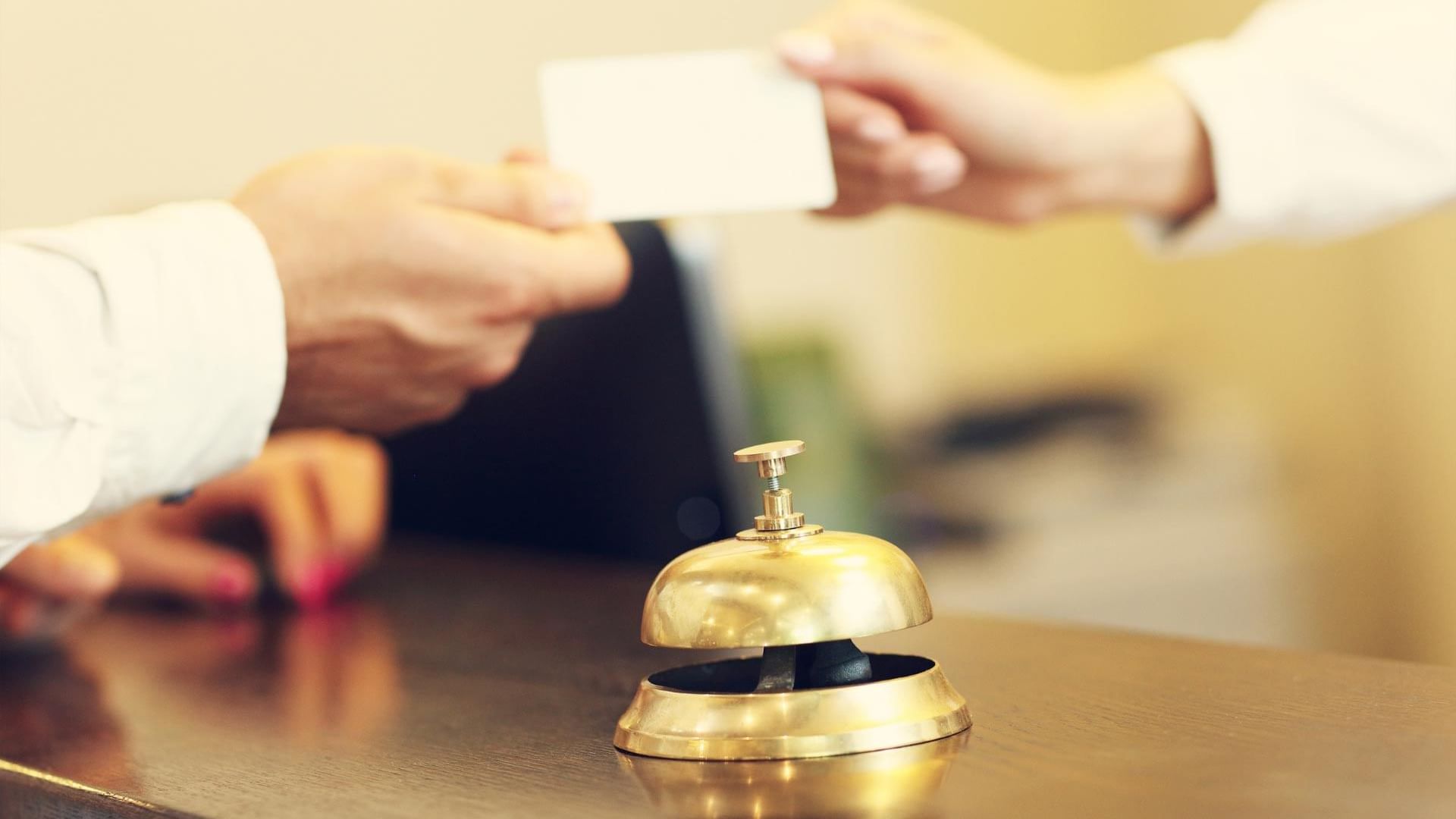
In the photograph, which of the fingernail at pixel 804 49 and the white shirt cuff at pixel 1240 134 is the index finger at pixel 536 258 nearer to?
the fingernail at pixel 804 49

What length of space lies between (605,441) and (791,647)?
1193 millimetres

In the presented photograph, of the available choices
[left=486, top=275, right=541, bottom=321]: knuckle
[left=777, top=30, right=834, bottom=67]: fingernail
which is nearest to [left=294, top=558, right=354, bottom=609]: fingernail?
[left=486, top=275, right=541, bottom=321]: knuckle

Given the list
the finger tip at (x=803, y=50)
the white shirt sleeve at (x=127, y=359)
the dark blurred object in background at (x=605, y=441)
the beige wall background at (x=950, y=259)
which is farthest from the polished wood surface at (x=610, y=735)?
the beige wall background at (x=950, y=259)

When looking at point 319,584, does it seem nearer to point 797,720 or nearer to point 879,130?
point 879,130

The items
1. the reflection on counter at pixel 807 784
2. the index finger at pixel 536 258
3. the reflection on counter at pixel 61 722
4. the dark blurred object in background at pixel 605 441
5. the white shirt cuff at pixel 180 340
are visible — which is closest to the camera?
the reflection on counter at pixel 807 784

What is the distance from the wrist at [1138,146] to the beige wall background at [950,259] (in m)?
1.17

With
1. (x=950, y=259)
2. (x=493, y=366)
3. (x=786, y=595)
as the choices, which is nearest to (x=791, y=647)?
(x=786, y=595)

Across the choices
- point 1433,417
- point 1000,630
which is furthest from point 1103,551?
point 1000,630

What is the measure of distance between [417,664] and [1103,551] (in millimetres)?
2226

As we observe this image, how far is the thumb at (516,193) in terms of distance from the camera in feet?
2.73

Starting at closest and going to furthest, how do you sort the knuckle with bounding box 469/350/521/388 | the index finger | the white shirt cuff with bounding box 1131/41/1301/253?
the index finger < the knuckle with bounding box 469/350/521/388 < the white shirt cuff with bounding box 1131/41/1301/253

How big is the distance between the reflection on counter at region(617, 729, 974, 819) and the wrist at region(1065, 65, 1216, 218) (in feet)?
2.38

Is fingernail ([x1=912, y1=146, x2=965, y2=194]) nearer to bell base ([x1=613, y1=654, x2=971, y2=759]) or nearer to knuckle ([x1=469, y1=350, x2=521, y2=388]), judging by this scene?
knuckle ([x1=469, y1=350, x2=521, y2=388])

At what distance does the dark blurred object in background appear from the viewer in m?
1.62
